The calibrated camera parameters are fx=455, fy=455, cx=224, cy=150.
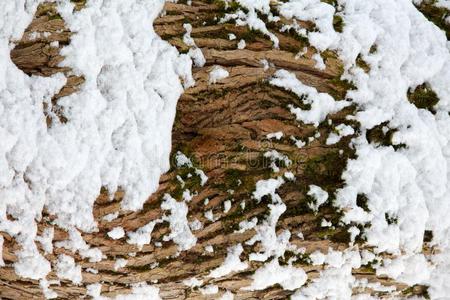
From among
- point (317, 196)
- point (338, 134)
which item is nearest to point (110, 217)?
point (317, 196)

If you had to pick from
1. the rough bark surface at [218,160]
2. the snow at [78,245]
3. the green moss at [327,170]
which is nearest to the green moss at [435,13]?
the rough bark surface at [218,160]

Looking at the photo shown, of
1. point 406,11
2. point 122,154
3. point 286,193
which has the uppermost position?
point 406,11

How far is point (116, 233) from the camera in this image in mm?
1663

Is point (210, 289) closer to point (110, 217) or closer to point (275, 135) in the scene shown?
point (110, 217)

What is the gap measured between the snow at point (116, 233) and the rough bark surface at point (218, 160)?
0.06 feet

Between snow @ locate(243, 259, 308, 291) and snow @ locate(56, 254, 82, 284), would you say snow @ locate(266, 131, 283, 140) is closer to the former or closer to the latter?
snow @ locate(243, 259, 308, 291)

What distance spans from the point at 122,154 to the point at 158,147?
135mm

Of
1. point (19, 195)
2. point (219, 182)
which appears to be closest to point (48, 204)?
point (19, 195)

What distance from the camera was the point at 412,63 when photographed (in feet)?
6.61

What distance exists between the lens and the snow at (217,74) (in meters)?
1.77

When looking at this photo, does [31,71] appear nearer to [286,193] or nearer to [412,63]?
[286,193]

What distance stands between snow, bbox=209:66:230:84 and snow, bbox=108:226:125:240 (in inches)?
25.8

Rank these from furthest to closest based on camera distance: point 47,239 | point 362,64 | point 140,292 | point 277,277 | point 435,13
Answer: point 435,13, point 362,64, point 277,277, point 140,292, point 47,239

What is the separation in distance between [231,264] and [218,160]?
0.41 meters
